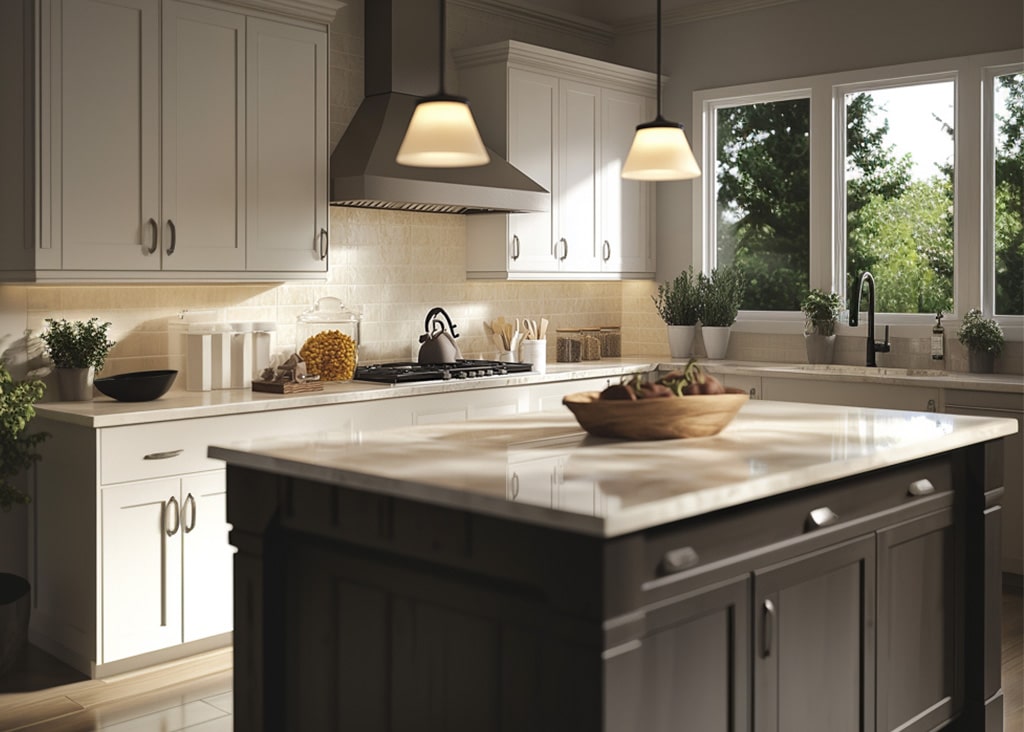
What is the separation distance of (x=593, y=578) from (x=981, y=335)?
3.95 meters

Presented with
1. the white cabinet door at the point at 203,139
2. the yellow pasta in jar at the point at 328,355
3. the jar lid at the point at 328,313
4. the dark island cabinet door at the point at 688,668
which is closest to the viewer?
the dark island cabinet door at the point at 688,668

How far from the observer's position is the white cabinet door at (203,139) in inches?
170

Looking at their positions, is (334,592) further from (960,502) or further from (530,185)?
(530,185)

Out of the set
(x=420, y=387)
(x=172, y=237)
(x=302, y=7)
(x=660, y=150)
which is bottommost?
(x=420, y=387)

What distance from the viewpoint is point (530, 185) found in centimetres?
552

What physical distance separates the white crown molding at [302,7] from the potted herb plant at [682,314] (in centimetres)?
258

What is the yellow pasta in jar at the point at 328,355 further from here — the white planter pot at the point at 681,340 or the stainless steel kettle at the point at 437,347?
the white planter pot at the point at 681,340

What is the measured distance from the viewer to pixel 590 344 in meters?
6.45

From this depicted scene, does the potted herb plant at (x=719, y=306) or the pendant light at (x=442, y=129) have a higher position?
the pendant light at (x=442, y=129)

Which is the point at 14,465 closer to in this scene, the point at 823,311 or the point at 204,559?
the point at 204,559

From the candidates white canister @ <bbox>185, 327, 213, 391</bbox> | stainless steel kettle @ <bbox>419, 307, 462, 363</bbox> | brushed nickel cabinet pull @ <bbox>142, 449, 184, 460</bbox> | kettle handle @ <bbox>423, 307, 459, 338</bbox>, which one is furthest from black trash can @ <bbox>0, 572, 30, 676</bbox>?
kettle handle @ <bbox>423, 307, 459, 338</bbox>

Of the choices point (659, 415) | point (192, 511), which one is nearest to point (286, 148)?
point (192, 511)

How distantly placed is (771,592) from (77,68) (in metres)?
3.10

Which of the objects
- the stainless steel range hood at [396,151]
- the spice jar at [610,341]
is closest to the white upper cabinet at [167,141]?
the stainless steel range hood at [396,151]
